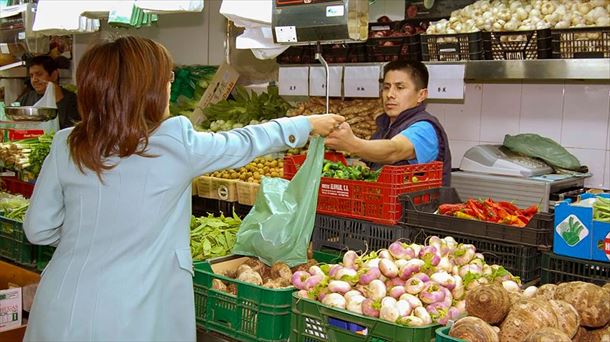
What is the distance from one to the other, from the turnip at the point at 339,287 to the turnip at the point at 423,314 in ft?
0.91

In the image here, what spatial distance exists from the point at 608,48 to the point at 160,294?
102 inches

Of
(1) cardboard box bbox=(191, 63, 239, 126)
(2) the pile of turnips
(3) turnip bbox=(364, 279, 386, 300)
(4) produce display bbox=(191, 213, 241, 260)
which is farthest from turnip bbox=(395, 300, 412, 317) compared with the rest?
(1) cardboard box bbox=(191, 63, 239, 126)

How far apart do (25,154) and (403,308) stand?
3719 mm

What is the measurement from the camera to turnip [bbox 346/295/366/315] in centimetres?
229

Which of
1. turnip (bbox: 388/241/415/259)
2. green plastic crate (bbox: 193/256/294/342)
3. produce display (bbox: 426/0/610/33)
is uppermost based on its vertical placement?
produce display (bbox: 426/0/610/33)

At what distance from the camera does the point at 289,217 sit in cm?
287

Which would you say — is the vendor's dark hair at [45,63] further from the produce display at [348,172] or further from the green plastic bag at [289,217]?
the green plastic bag at [289,217]

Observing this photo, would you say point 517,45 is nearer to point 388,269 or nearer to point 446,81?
point 446,81

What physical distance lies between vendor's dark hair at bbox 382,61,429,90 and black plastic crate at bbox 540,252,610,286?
60.8 inches

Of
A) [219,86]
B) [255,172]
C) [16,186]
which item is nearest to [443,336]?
[255,172]

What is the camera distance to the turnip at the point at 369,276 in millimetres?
2419

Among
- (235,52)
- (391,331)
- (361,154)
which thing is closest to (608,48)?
(361,154)

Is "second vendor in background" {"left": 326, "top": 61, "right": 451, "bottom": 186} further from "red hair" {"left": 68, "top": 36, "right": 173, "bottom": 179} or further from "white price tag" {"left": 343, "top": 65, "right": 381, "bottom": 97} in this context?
"red hair" {"left": 68, "top": 36, "right": 173, "bottom": 179}

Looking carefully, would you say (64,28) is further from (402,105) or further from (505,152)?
(505,152)
